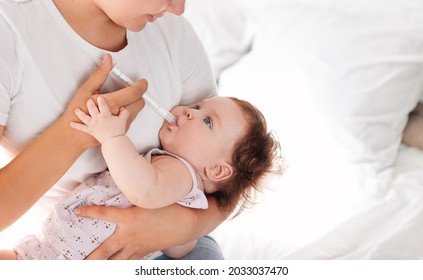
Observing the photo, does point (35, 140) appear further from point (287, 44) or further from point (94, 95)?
point (287, 44)

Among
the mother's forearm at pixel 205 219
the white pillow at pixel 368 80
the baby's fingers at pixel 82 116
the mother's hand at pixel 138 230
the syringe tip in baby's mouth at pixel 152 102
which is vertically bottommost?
the white pillow at pixel 368 80

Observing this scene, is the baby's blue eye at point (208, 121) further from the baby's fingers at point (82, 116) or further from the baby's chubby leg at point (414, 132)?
the baby's chubby leg at point (414, 132)

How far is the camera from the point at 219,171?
120 centimetres

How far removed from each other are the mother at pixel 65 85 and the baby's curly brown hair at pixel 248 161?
0.20 meters

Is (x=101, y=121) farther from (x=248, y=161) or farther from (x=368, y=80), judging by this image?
(x=368, y=80)

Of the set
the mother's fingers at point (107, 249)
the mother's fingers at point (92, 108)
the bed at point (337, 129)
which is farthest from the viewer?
the bed at point (337, 129)

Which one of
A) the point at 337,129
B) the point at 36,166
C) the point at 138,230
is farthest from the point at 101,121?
the point at 337,129

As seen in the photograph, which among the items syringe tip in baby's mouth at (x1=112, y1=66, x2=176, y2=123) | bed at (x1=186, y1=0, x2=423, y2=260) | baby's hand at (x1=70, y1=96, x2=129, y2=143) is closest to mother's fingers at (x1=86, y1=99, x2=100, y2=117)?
baby's hand at (x1=70, y1=96, x2=129, y2=143)

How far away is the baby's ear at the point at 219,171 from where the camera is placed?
120 centimetres

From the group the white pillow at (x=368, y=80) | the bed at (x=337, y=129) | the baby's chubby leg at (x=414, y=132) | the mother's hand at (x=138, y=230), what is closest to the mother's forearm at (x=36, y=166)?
the mother's hand at (x=138, y=230)

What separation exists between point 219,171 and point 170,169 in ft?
0.44

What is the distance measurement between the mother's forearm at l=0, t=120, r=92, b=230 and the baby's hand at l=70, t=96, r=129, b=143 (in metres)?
0.02

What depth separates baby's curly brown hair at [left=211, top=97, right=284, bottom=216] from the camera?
1217 mm

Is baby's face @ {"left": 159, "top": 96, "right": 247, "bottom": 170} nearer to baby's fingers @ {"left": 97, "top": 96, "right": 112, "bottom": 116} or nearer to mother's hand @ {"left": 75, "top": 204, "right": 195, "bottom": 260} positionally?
mother's hand @ {"left": 75, "top": 204, "right": 195, "bottom": 260}
